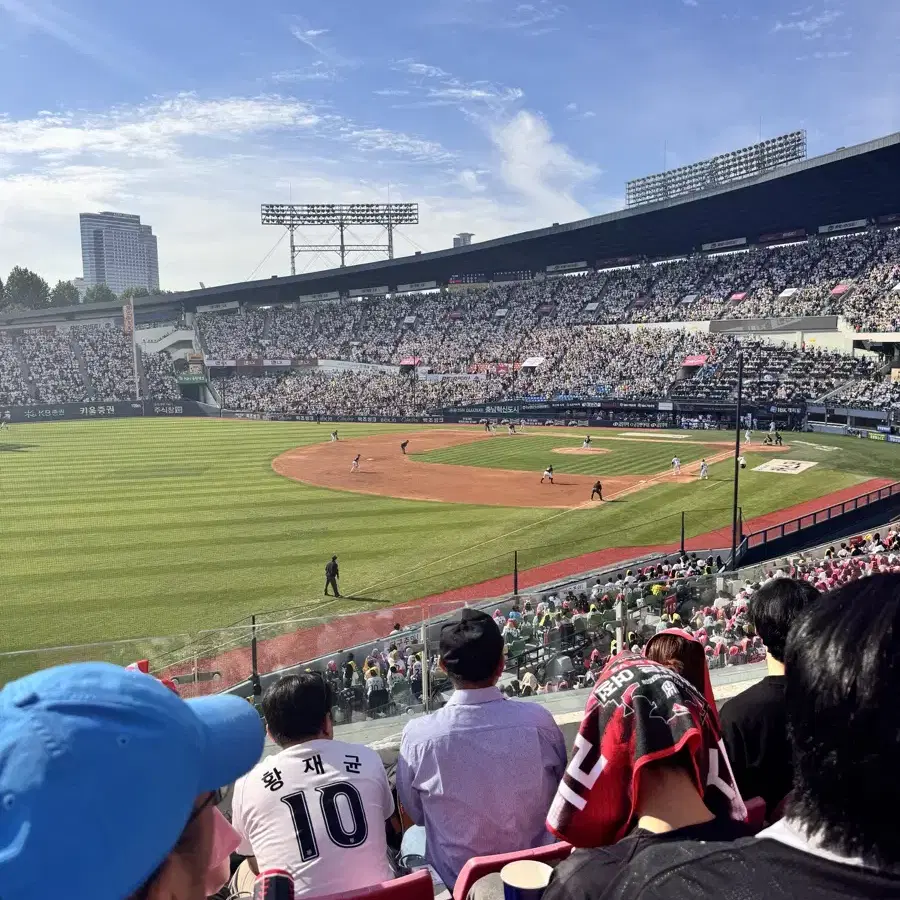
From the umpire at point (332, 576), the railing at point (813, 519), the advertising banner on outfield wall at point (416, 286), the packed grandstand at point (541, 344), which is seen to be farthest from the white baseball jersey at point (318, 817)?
the advertising banner on outfield wall at point (416, 286)

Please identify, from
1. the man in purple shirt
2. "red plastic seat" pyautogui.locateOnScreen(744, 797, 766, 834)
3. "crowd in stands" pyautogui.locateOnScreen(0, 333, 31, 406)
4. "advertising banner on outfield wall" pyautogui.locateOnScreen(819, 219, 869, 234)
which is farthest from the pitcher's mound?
"crowd in stands" pyautogui.locateOnScreen(0, 333, 31, 406)

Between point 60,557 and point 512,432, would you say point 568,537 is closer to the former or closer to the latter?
point 60,557

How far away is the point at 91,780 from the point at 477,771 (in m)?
2.76

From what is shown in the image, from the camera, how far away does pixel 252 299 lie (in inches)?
3964

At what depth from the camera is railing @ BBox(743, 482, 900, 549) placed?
21.6 metres

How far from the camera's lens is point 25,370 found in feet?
282

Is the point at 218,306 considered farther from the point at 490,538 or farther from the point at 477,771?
the point at 477,771

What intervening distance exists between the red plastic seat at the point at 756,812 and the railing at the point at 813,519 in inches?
735

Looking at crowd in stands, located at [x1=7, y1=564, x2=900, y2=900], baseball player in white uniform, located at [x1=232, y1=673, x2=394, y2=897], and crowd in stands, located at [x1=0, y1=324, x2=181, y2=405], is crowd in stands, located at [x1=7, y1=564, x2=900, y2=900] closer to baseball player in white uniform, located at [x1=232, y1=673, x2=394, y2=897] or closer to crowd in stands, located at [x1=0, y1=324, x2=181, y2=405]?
baseball player in white uniform, located at [x1=232, y1=673, x2=394, y2=897]

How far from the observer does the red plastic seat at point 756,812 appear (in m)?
3.21

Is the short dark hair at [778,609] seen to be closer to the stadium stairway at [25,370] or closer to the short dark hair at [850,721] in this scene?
the short dark hair at [850,721]

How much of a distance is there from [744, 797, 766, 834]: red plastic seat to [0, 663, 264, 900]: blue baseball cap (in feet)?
8.28

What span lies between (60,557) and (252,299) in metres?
83.1

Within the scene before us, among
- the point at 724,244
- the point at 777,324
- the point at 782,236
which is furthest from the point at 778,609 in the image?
the point at 724,244
